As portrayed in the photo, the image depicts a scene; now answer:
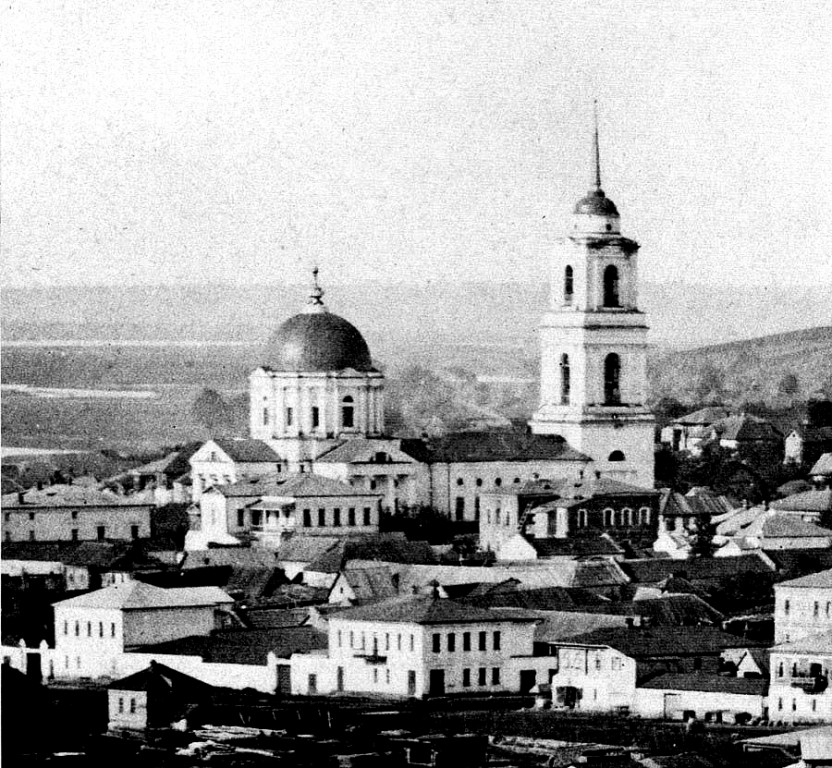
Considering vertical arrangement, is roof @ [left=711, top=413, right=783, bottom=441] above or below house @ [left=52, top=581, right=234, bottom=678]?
above

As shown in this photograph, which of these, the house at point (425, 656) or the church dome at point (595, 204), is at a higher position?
the church dome at point (595, 204)

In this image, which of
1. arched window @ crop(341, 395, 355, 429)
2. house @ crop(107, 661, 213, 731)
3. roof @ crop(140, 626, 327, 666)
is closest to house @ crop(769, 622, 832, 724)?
house @ crop(107, 661, 213, 731)

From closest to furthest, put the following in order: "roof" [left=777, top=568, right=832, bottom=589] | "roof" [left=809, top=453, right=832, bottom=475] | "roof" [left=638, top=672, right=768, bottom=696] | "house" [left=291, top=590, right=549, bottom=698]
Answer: "roof" [left=638, top=672, right=768, bottom=696] < "house" [left=291, top=590, right=549, bottom=698] < "roof" [left=777, top=568, right=832, bottom=589] < "roof" [left=809, top=453, right=832, bottom=475]

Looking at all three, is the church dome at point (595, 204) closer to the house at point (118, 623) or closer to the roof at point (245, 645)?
the house at point (118, 623)

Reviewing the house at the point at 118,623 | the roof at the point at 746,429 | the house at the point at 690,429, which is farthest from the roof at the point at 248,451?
the roof at the point at 746,429

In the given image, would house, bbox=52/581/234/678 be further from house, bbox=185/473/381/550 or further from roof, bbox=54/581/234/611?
house, bbox=185/473/381/550

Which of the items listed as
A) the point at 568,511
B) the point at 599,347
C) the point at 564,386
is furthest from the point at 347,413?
the point at 568,511
